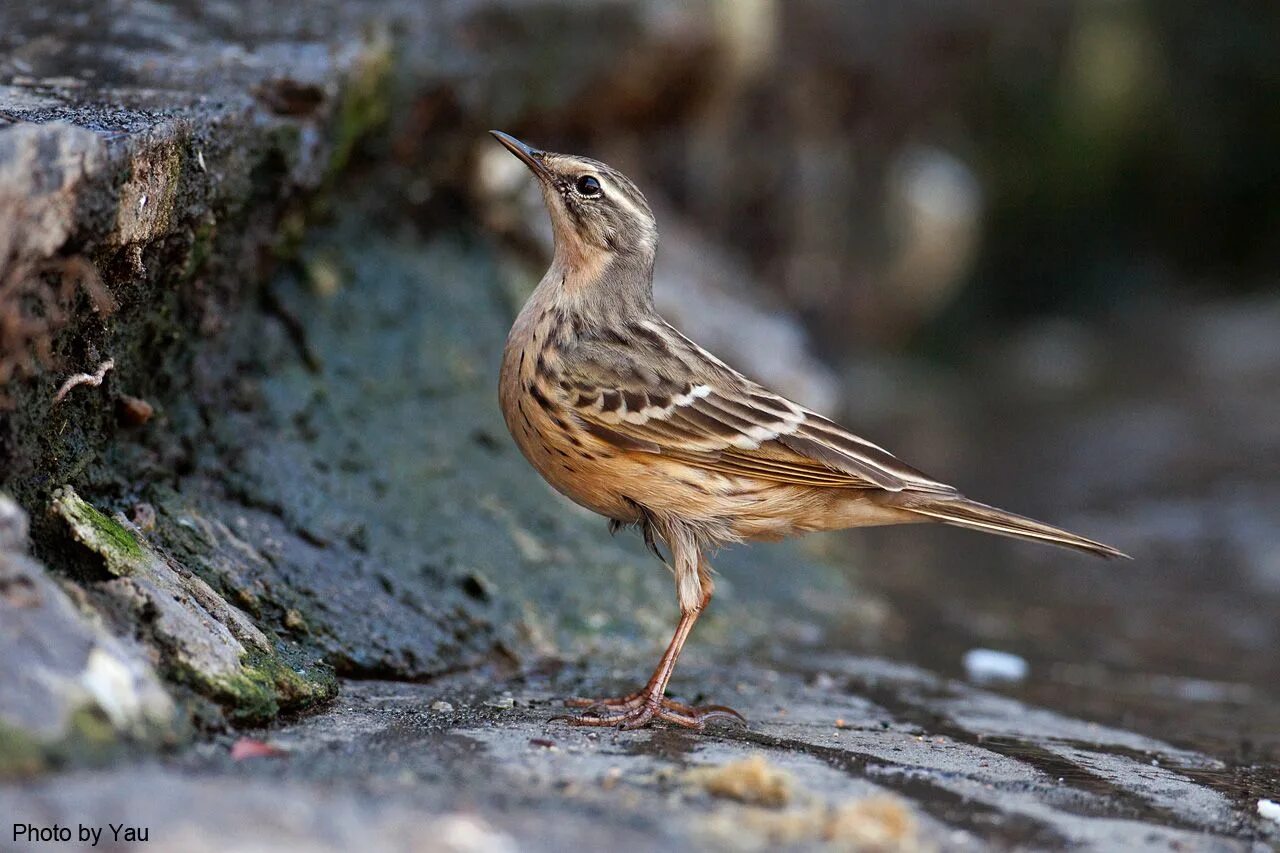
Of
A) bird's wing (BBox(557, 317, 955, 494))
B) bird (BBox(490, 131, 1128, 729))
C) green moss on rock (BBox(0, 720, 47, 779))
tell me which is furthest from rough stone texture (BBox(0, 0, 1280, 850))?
bird's wing (BBox(557, 317, 955, 494))

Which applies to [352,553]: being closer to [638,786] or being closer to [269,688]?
[269,688]

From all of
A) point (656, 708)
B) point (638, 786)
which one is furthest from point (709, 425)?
point (638, 786)

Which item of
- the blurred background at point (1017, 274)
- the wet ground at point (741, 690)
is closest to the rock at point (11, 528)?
the wet ground at point (741, 690)

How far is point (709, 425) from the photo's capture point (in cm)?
528

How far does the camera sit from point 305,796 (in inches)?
125

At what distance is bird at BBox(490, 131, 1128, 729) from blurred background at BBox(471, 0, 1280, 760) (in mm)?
1651

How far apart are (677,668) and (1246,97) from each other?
16.6 metres

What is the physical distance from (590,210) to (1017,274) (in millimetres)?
14918

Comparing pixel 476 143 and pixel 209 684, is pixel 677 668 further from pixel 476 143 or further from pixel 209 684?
pixel 476 143

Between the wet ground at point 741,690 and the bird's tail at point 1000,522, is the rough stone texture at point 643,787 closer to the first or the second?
the wet ground at point 741,690

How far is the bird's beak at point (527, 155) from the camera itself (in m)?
5.62

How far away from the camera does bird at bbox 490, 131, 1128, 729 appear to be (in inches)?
204

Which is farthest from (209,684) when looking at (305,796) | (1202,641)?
(1202,641)

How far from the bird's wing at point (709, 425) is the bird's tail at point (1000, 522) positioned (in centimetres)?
8
